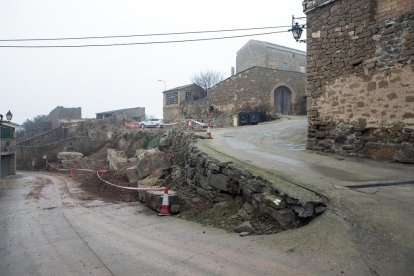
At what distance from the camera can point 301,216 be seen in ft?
18.6

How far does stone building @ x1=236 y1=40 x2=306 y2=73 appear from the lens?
43906 millimetres

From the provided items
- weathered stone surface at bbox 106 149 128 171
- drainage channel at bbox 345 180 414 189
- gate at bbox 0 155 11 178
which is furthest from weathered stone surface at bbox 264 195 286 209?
gate at bbox 0 155 11 178

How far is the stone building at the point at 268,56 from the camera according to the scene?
43906mm

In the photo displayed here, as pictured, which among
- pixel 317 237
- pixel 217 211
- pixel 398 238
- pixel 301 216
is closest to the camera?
pixel 398 238

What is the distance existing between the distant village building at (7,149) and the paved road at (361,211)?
3089 cm

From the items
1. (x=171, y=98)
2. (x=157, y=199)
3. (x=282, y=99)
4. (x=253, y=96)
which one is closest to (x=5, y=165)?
(x=171, y=98)

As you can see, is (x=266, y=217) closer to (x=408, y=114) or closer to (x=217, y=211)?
(x=217, y=211)

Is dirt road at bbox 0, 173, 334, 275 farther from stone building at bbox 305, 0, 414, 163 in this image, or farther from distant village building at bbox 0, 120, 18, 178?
distant village building at bbox 0, 120, 18, 178

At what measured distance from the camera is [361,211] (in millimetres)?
5348

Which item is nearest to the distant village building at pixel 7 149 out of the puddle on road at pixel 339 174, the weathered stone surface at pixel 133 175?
the weathered stone surface at pixel 133 175

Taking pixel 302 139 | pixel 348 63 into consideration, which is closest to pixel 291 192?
pixel 348 63

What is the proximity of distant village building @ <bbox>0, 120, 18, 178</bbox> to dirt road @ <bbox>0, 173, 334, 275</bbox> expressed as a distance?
28.0 metres

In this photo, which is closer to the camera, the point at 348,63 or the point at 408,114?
the point at 408,114

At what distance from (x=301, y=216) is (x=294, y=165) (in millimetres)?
3312
